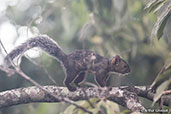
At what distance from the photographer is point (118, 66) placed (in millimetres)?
4824

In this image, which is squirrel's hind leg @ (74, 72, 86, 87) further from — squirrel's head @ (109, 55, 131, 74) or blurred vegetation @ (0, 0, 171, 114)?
blurred vegetation @ (0, 0, 171, 114)

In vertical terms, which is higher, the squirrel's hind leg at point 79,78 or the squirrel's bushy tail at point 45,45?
the squirrel's bushy tail at point 45,45

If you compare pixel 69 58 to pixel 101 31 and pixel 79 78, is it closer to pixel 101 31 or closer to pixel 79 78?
pixel 79 78

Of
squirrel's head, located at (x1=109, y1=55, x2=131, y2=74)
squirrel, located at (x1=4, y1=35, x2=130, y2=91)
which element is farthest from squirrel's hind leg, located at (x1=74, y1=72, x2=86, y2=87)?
squirrel's head, located at (x1=109, y1=55, x2=131, y2=74)

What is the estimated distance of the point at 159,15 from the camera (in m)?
3.02

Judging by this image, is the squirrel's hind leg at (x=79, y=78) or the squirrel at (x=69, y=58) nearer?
the squirrel at (x=69, y=58)

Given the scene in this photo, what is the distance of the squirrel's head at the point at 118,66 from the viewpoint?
186 inches

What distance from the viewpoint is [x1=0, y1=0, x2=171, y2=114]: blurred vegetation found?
547cm

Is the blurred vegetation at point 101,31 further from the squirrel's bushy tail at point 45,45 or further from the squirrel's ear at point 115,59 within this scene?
the squirrel's bushy tail at point 45,45

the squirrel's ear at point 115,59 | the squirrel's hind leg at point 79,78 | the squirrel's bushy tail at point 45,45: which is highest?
the squirrel's bushy tail at point 45,45

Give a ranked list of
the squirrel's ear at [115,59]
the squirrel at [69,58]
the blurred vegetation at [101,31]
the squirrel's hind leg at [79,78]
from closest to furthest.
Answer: the squirrel at [69,58] < the squirrel's hind leg at [79,78] < the squirrel's ear at [115,59] < the blurred vegetation at [101,31]

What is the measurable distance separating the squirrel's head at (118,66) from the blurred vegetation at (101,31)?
1.18 ft

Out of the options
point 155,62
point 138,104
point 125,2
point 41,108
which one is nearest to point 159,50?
point 155,62

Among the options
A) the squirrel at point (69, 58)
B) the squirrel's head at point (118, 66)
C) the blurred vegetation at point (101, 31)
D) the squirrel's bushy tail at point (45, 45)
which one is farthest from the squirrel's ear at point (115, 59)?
the squirrel's bushy tail at point (45, 45)
